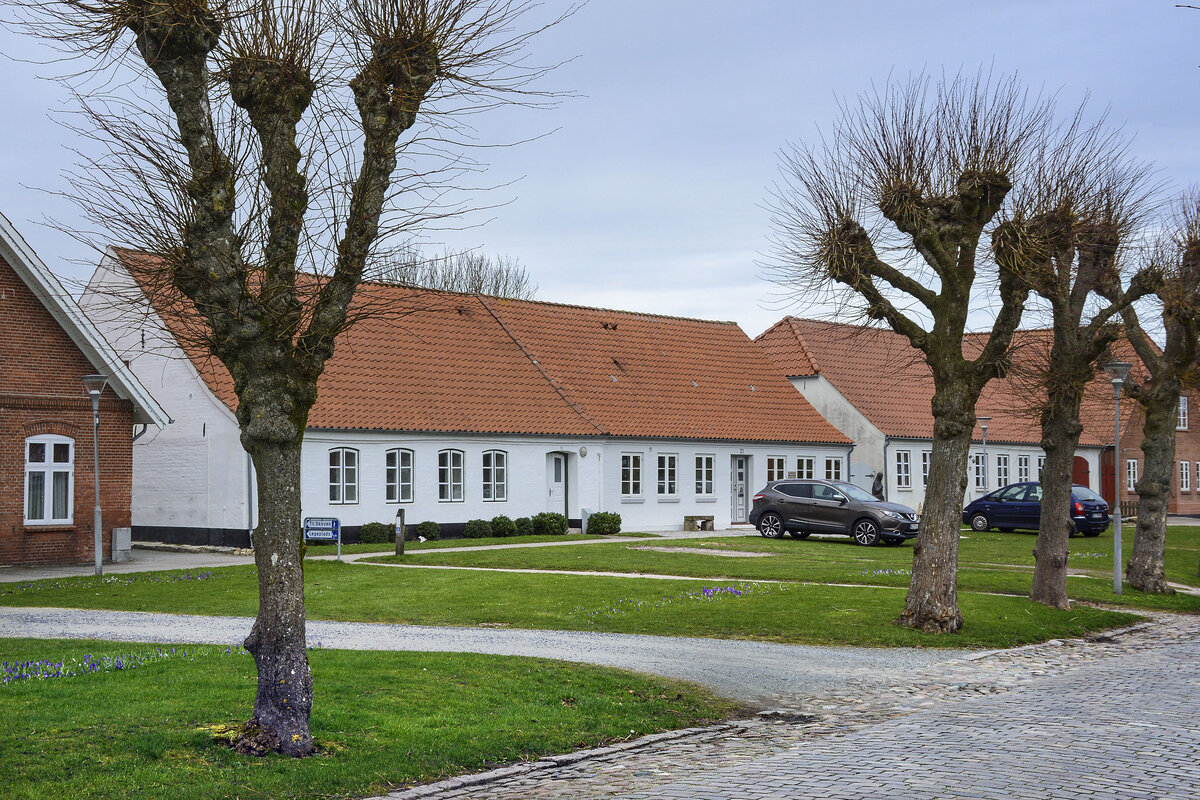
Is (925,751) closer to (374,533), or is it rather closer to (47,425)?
(47,425)

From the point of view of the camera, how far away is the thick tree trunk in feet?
49.9

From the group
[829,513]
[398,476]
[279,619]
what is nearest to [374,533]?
[398,476]

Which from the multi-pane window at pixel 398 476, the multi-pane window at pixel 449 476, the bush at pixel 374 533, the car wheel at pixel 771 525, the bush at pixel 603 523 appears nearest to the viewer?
the bush at pixel 374 533

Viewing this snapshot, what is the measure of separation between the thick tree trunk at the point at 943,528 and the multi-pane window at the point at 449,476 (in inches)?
725

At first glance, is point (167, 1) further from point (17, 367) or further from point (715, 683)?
point (17, 367)

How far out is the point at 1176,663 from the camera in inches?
529

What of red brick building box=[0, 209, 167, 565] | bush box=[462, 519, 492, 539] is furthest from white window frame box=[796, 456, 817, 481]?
red brick building box=[0, 209, 167, 565]

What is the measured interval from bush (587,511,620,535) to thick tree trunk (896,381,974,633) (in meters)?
18.8

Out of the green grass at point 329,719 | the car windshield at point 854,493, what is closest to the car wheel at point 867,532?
the car windshield at point 854,493

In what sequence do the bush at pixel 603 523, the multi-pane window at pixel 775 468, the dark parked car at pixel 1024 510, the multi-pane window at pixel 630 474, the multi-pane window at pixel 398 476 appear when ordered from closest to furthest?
the multi-pane window at pixel 398 476 → the bush at pixel 603 523 → the multi-pane window at pixel 630 474 → the dark parked car at pixel 1024 510 → the multi-pane window at pixel 775 468

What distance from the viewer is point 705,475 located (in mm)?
38438

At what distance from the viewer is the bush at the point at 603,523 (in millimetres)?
33906

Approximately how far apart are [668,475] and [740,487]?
353 centimetres

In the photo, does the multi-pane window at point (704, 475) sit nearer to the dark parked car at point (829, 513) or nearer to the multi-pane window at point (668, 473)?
the multi-pane window at point (668, 473)
